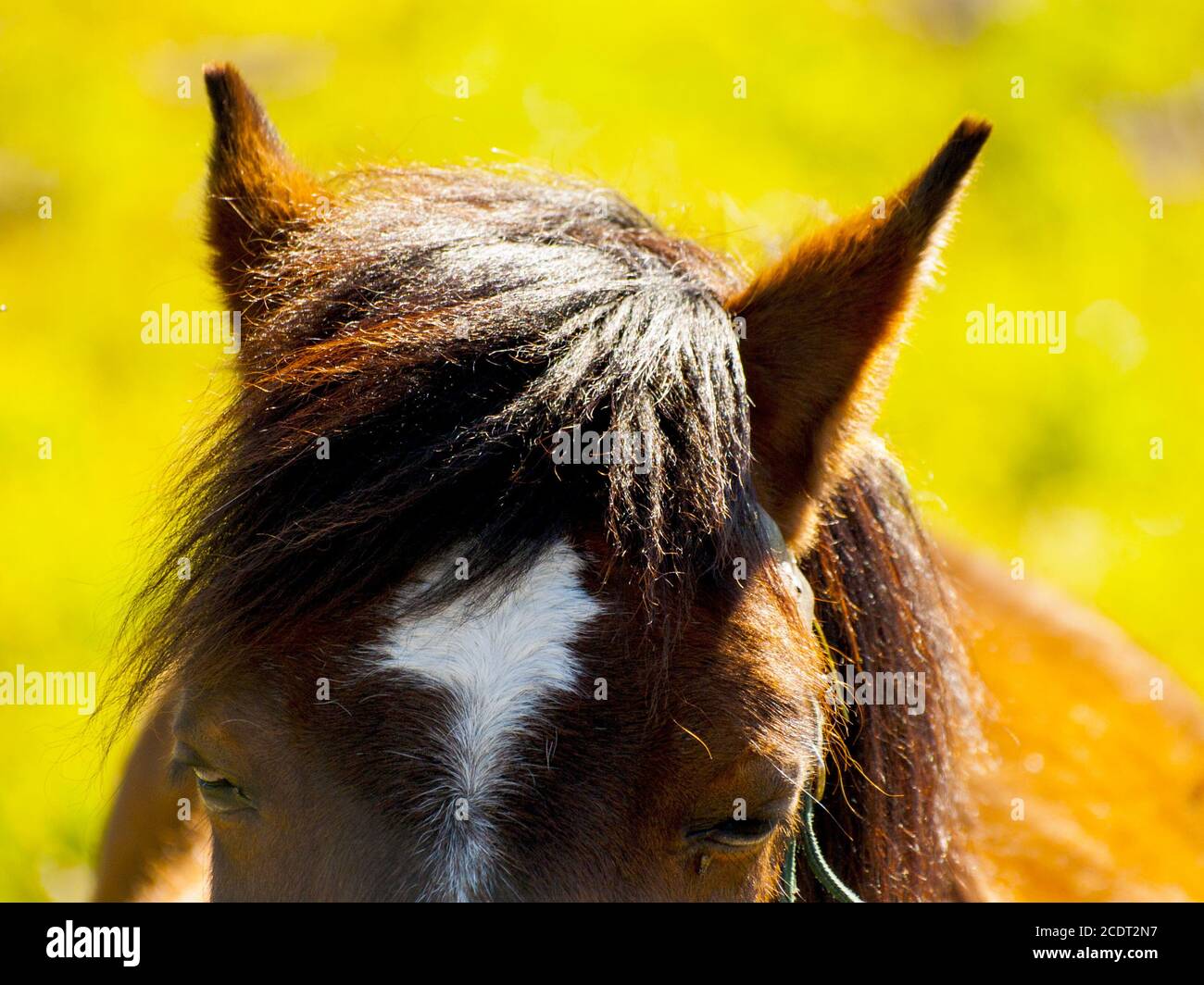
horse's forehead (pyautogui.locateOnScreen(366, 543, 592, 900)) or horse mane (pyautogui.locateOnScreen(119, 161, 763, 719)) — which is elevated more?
horse mane (pyautogui.locateOnScreen(119, 161, 763, 719))

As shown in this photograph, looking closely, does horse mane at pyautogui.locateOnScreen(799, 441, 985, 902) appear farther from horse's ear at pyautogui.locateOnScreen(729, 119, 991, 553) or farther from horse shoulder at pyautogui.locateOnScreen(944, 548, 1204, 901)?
horse shoulder at pyautogui.locateOnScreen(944, 548, 1204, 901)

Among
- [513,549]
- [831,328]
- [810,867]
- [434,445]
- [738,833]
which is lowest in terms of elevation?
[810,867]

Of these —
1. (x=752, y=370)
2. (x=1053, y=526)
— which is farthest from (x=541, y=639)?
(x=1053, y=526)

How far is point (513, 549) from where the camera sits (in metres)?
1.60

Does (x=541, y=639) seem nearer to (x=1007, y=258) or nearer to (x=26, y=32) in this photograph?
(x=1007, y=258)

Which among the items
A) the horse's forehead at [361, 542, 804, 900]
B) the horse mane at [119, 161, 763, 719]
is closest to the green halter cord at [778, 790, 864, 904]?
the horse's forehead at [361, 542, 804, 900]

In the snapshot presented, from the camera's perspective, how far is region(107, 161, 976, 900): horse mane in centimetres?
163

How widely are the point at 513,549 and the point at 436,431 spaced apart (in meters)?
0.20

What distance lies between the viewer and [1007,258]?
854cm

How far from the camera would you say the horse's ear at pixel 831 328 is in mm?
1770

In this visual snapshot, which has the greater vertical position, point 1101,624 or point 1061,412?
point 1061,412

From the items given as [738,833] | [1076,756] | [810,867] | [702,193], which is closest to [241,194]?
[738,833]

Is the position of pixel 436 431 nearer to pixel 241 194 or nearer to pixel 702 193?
pixel 241 194

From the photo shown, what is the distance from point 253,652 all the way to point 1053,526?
5.82 metres
